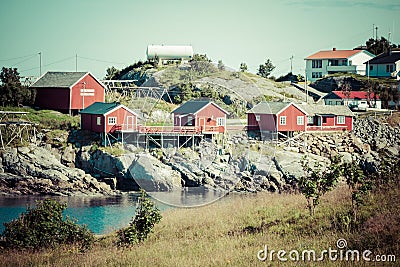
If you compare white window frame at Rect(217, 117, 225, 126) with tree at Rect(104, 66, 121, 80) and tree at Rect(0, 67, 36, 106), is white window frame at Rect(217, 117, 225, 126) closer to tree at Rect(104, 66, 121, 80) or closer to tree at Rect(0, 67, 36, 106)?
tree at Rect(0, 67, 36, 106)

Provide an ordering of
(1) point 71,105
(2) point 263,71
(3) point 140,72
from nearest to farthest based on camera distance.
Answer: (1) point 71,105 → (3) point 140,72 → (2) point 263,71

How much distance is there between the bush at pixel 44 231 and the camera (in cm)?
734

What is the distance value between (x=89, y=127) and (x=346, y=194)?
34.6ft

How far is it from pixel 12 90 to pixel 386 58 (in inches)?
634

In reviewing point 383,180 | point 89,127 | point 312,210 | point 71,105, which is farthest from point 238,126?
point 71,105

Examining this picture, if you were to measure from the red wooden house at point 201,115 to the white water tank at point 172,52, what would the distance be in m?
12.5

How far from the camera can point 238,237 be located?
685 centimetres

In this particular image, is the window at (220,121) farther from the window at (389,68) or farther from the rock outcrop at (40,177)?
the window at (389,68)

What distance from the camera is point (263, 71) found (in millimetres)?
26078

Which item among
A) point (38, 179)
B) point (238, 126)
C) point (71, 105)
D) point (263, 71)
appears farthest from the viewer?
point (263, 71)

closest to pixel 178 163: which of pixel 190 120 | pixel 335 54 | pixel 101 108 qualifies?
pixel 190 120

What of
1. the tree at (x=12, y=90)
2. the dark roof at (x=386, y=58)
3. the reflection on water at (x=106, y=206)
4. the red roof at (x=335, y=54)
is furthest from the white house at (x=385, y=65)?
the reflection on water at (x=106, y=206)

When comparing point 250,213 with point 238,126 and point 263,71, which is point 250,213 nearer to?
point 238,126

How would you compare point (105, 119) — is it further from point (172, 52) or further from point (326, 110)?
point (326, 110)
